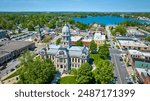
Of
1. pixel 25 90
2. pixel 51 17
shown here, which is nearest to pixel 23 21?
pixel 51 17

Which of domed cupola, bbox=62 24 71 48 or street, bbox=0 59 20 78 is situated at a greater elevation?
domed cupola, bbox=62 24 71 48

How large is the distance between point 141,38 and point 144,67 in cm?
351

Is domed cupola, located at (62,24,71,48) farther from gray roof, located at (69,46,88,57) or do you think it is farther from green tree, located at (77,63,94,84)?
green tree, located at (77,63,94,84)

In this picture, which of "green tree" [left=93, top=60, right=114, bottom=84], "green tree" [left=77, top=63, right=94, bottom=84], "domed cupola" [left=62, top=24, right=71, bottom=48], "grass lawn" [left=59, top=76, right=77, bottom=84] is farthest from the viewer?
"domed cupola" [left=62, top=24, right=71, bottom=48]

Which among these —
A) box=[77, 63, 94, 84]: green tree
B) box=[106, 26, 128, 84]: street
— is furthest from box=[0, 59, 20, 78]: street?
box=[106, 26, 128, 84]: street

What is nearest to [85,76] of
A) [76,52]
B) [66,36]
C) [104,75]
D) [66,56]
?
[104,75]

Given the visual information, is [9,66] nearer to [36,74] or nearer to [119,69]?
[36,74]

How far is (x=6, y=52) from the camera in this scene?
20.3 ft

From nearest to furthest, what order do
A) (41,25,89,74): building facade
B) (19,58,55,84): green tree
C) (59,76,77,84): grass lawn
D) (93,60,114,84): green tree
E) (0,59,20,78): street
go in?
(19,58,55,84): green tree, (93,60,114,84): green tree, (59,76,77,84): grass lawn, (0,59,20,78): street, (41,25,89,74): building facade

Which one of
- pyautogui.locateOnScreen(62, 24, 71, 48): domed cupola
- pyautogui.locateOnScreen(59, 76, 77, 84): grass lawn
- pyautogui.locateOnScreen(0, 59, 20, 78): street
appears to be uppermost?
pyautogui.locateOnScreen(62, 24, 71, 48): domed cupola

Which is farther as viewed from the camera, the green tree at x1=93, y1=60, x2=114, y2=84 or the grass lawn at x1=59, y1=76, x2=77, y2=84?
the grass lawn at x1=59, y1=76, x2=77, y2=84

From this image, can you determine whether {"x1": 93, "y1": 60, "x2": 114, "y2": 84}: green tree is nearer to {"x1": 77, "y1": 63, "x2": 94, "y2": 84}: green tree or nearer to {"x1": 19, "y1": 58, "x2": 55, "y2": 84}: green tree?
{"x1": 77, "y1": 63, "x2": 94, "y2": 84}: green tree

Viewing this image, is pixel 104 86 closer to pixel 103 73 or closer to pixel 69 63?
pixel 103 73

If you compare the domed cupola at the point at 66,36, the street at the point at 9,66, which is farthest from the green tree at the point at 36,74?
the domed cupola at the point at 66,36
